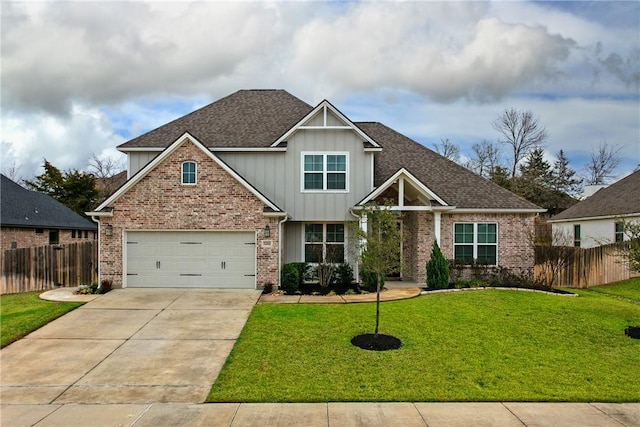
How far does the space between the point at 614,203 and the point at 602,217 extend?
4.42 feet

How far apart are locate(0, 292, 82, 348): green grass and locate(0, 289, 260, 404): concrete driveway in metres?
0.28

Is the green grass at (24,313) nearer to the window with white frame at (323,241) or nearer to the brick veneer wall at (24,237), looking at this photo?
the brick veneer wall at (24,237)

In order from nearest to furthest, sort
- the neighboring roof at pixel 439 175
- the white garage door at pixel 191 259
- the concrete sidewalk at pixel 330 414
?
the concrete sidewalk at pixel 330 414 < the white garage door at pixel 191 259 < the neighboring roof at pixel 439 175

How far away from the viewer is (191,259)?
46.8 feet

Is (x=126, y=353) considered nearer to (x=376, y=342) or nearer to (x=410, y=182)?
(x=376, y=342)

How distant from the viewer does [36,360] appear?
7.80 meters

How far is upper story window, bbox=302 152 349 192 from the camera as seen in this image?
16.0 metres

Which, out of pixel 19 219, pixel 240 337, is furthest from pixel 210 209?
pixel 19 219

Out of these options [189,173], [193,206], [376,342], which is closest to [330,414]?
[376,342]

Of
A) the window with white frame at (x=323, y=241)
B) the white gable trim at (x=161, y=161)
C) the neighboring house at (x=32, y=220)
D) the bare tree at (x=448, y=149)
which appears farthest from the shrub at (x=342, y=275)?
the bare tree at (x=448, y=149)

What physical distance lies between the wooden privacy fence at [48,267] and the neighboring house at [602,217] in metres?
22.1

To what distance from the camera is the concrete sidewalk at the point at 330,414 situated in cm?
533

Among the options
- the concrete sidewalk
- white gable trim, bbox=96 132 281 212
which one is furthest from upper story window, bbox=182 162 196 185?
the concrete sidewalk

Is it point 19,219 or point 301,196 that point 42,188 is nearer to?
Result: point 19,219
